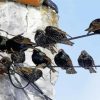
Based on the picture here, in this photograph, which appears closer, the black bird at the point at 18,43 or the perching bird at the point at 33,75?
the black bird at the point at 18,43

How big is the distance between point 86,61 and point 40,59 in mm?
477

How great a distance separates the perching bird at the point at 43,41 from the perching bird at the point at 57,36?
4 centimetres

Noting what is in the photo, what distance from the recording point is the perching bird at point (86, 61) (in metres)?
10.9

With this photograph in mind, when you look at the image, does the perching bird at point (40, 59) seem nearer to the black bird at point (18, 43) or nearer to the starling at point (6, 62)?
the black bird at point (18, 43)

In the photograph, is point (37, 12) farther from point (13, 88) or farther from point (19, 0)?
point (13, 88)

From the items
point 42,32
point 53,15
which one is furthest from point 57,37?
point 53,15

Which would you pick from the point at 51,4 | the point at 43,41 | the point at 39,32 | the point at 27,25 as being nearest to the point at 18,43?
the point at 43,41

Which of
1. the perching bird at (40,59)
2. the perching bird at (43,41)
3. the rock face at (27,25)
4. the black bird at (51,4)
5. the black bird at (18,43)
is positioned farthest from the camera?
the black bird at (51,4)

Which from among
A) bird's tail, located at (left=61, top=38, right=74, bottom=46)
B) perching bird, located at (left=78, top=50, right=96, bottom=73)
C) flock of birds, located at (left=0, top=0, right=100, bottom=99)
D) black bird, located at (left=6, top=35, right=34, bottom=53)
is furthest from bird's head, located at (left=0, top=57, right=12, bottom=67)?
perching bird, located at (left=78, top=50, right=96, bottom=73)

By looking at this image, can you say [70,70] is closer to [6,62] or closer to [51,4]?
[6,62]

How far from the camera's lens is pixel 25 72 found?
10820 millimetres

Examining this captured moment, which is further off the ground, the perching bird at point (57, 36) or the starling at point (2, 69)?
the perching bird at point (57, 36)

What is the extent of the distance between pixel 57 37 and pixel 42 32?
23 cm

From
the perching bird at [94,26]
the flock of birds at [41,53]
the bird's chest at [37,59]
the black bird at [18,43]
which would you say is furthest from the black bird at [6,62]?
the perching bird at [94,26]
